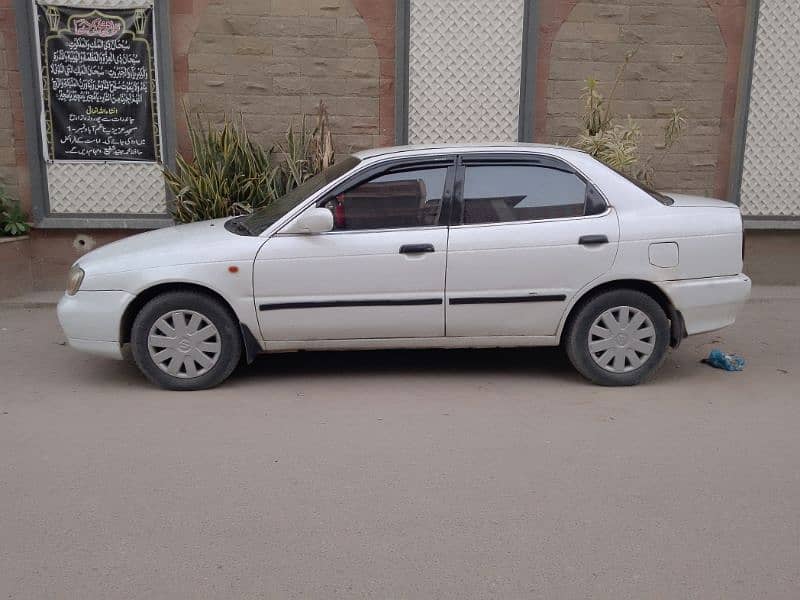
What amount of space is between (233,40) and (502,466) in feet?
18.5

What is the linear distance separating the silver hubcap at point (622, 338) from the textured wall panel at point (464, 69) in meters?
3.61

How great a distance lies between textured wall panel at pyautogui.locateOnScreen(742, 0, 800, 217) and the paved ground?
3.34 metres

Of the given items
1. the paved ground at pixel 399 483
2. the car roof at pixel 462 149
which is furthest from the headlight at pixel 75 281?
the car roof at pixel 462 149

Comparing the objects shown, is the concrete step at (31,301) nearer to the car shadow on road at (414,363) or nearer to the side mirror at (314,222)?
the car shadow on road at (414,363)

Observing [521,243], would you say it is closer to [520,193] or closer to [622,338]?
[520,193]

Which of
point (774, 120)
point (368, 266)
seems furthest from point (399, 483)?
point (774, 120)

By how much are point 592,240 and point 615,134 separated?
8.11 feet

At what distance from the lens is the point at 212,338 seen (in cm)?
507

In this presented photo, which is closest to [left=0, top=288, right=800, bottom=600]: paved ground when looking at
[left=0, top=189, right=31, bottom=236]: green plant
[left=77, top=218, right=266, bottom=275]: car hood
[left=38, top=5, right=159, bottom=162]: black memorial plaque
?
[left=77, top=218, right=266, bottom=275]: car hood

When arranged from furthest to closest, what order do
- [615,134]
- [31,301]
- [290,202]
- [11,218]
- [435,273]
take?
[11,218] → [31,301] → [615,134] → [290,202] → [435,273]

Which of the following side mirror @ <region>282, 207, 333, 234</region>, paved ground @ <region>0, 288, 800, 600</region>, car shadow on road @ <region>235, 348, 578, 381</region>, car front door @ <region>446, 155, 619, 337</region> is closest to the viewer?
paved ground @ <region>0, 288, 800, 600</region>

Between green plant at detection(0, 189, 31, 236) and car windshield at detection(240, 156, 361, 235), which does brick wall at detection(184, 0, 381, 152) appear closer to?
green plant at detection(0, 189, 31, 236)

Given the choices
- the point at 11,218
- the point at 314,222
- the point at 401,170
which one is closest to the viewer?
the point at 314,222

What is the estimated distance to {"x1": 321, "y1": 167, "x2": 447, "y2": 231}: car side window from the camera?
16.7ft
